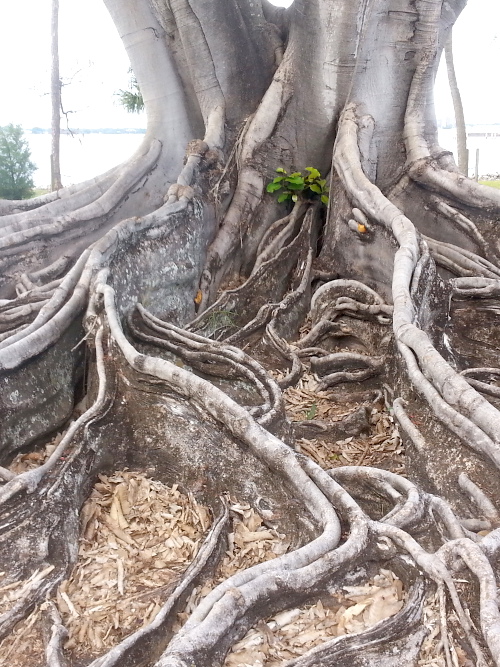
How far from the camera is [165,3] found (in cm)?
530

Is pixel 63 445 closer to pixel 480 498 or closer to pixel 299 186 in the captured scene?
pixel 480 498

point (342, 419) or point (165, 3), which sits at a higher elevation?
point (165, 3)

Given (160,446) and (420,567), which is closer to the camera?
(420,567)

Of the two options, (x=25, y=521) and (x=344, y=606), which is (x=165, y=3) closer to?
(x=25, y=521)

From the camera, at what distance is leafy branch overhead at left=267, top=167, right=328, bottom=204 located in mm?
5246

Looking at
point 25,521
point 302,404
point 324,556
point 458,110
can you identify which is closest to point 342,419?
point 302,404

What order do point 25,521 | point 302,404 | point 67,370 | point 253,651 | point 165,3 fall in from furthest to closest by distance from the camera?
point 165,3, point 302,404, point 67,370, point 25,521, point 253,651

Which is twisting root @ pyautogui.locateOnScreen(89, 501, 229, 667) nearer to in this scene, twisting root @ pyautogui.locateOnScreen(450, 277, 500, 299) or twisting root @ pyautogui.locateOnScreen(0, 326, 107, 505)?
twisting root @ pyautogui.locateOnScreen(0, 326, 107, 505)

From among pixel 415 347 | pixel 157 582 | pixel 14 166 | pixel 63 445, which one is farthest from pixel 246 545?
pixel 14 166

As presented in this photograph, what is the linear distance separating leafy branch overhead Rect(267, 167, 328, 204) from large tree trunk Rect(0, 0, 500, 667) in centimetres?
12

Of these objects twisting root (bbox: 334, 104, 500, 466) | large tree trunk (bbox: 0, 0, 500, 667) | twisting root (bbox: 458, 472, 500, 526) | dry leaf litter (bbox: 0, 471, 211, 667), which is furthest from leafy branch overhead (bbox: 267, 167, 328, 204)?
twisting root (bbox: 458, 472, 500, 526)

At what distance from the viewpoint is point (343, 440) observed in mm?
3686

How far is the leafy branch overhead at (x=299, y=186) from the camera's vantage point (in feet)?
17.2

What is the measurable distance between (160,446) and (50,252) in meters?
2.33
